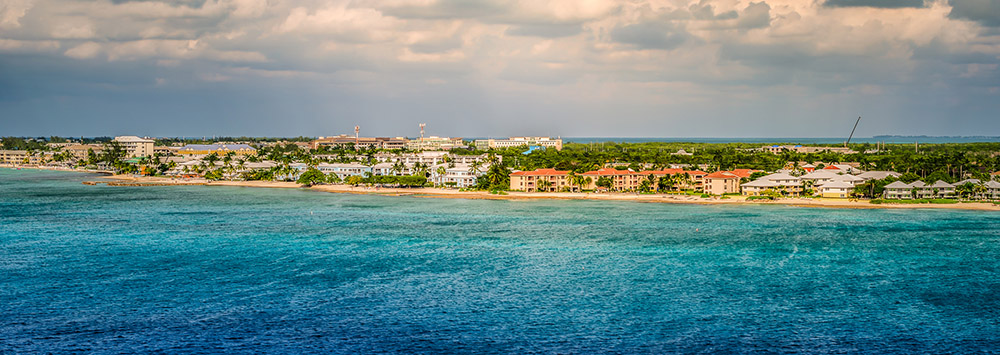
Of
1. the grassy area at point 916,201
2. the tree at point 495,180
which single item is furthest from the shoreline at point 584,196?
the tree at point 495,180

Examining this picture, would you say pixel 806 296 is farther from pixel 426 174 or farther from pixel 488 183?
pixel 426 174

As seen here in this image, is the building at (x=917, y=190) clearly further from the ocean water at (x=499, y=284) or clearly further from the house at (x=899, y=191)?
the ocean water at (x=499, y=284)

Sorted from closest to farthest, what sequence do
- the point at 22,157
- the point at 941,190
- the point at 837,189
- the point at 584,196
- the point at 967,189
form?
the point at 967,189 < the point at 941,190 < the point at 837,189 < the point at 584,196 < the point at 22,157

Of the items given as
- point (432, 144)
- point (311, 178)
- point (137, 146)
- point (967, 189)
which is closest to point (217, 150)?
point (137, 146)

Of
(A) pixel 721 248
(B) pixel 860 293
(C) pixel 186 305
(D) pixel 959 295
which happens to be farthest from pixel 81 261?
(D) pixel 959 295

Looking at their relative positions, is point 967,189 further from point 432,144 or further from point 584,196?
point 432,144

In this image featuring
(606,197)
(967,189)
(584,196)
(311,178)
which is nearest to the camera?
(967,189)

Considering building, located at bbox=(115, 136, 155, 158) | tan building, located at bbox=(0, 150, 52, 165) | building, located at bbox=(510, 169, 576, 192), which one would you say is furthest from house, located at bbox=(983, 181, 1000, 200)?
tan building, located at bbox=(0, 150, 52, 165)
